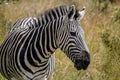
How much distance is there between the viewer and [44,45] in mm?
4977

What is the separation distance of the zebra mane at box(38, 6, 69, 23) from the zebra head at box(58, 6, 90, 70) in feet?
0.41

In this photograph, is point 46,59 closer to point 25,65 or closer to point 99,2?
point 25,65

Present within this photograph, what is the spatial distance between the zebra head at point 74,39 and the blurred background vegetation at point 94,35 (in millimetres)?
580

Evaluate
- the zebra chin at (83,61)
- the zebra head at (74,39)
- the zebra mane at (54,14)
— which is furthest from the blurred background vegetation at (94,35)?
the zebra chin at (83,61)

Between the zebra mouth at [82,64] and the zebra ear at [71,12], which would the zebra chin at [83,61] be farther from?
the zebra ear at [71,12]

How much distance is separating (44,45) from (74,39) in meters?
0.46

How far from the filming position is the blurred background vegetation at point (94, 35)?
20.1 feet

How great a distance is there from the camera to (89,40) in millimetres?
7723

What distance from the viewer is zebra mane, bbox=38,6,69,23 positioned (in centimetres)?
484

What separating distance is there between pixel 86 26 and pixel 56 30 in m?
3.73

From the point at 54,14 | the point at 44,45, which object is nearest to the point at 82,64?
the point at 44,45

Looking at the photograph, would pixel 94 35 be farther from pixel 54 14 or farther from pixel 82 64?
pixel 82 64

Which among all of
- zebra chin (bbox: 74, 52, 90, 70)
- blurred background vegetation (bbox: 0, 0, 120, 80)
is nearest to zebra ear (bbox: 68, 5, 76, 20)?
zebra chin (bbox: 74, 52, 90, 70)

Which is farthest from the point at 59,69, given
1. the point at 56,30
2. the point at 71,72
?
the point at 56,30
